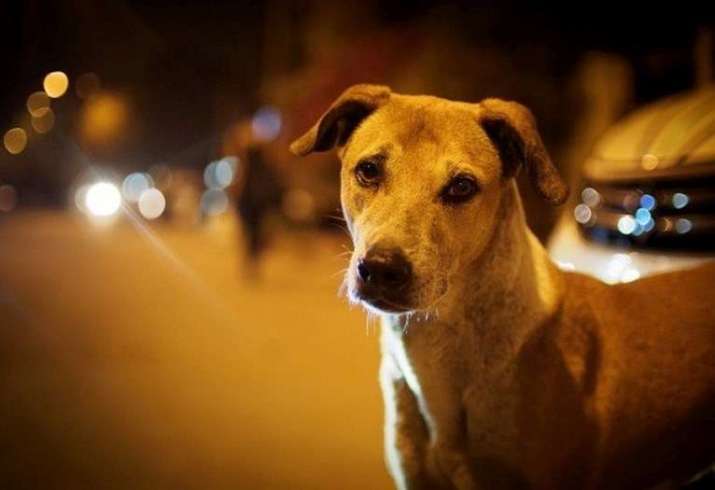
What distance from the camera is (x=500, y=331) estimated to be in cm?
314

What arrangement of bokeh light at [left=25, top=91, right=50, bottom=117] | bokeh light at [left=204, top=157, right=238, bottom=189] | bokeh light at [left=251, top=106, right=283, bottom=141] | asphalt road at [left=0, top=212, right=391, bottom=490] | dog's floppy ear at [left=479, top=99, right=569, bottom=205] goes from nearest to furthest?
dog's floppy ear at [left=479, top=99, right=569, bottom=205] < asphalt road at [left=0, top=212, right=391, bottom=490] < bokeh light at [left=251, top=106, right=283, bottom=141] < bokeh light at [left=204, top=157, right=238, bottom=189] < bokeh light at [left=25, top=91, right=50, bottom=117]

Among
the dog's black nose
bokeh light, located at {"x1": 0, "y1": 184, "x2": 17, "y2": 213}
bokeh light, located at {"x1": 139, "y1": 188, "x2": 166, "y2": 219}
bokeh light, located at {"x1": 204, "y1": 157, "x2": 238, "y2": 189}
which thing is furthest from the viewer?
bokeh light, located at {"x1": 0, "y1": 184, "x2": 17, "y2": 213}

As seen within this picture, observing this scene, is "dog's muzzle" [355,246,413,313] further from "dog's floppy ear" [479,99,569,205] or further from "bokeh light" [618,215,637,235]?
"bokeh light" [618,215,637,235]

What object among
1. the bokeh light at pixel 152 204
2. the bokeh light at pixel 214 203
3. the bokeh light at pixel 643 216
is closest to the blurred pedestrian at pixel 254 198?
the bokeh light at pixel 643 216

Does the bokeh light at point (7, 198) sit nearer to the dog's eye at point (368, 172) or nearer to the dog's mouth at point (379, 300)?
the dog's eye at point (368, 172)

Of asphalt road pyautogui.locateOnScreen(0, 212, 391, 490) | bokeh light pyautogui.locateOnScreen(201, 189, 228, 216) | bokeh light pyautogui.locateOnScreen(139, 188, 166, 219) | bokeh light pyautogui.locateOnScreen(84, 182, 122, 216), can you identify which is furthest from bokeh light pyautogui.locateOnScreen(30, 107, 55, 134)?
asphalt road pyautogui.locateOnScreen(0, 212, 391, 490)

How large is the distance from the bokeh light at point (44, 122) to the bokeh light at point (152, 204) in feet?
15.8

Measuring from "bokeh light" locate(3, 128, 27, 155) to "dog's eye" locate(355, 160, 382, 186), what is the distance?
28.3 m

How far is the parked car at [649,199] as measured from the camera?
4.70 metres

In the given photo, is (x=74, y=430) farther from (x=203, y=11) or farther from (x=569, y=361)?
(x=203, y=11)

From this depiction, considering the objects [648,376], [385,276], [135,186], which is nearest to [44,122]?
[135,186]

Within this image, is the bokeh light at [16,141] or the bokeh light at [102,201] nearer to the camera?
the bokeh light at [102,201]

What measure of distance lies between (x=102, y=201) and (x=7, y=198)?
199 inches

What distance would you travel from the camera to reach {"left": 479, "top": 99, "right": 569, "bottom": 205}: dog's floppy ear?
328 cm
